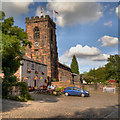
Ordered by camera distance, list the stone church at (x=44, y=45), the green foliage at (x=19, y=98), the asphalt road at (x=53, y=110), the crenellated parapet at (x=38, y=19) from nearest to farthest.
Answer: the asphalt road at (x=53, y=110), the green foliage at (x=19, y=98), the stone church at (x=44, y=45), the crenellated parapet at (x=38, y=19)

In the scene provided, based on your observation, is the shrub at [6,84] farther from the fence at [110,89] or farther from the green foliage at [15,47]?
the fence at [110,89]

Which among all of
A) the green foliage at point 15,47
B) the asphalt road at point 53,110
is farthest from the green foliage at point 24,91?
the asphalt road at point 53,110

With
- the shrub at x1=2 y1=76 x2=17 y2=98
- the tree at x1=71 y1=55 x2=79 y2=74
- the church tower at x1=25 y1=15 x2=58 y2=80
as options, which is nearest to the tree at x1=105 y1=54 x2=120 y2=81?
the church tower at x1=25 y1=15 x2=58 y2=80

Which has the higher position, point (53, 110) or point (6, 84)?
point (6, 84)

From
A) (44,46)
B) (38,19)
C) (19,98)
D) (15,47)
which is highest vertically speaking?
(38,19)

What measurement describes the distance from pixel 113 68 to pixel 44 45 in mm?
24110

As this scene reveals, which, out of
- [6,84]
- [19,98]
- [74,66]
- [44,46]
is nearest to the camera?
[19,98]

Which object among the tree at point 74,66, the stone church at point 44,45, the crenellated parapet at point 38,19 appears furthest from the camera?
the tree at point 74,66

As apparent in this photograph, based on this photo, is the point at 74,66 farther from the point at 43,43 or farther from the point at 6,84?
the point at 6,84

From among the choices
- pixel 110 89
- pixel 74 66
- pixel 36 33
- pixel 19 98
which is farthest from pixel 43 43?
pixel 74 66

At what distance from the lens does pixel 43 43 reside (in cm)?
3369

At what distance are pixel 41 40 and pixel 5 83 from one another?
21466 mm

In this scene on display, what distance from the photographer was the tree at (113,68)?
42425 mm

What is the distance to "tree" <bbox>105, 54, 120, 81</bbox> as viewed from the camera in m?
42.4
